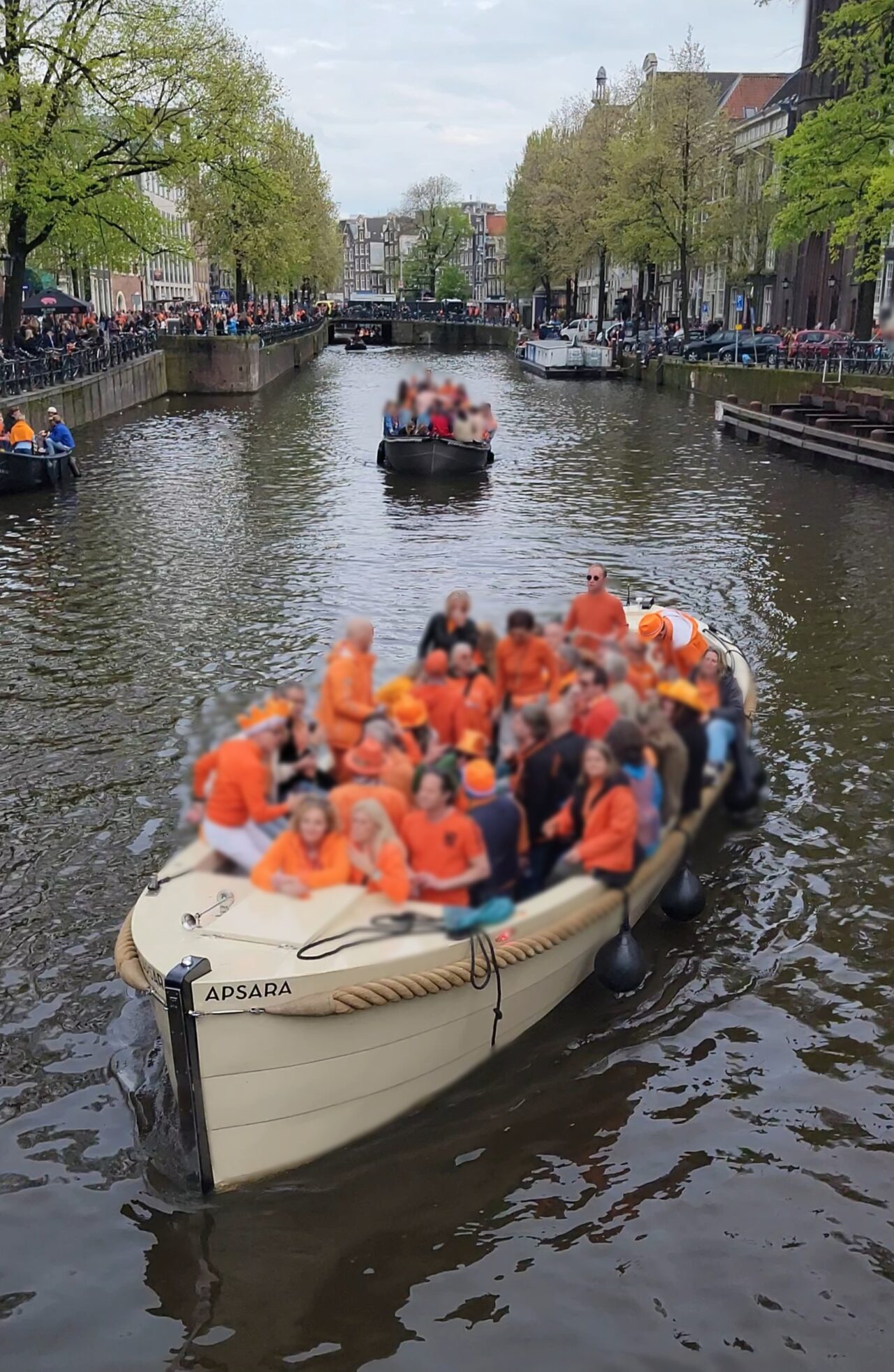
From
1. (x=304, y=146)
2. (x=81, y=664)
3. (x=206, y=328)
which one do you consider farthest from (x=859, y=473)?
(x=304, y=146)

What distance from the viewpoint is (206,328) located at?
54312mm

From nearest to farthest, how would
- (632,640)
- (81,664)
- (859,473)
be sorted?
(632,640) < (81,664) < (859,473)

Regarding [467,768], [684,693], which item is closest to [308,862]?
[467,768]

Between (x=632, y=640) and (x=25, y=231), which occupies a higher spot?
(x=25, y=231)

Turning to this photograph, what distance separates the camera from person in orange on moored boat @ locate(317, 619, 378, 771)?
593 centimetres

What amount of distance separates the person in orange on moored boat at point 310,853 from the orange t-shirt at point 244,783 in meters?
0.14

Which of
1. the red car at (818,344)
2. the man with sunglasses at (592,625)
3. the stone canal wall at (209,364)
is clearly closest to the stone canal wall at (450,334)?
the red car at (818,344)

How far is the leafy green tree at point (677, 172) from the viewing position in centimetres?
5644

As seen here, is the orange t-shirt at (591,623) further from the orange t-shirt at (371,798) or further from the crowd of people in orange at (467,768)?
the orange t-shirt at (371,798)

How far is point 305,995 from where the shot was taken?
612 centimetres

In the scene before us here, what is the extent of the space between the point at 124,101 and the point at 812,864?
3210 centimetres

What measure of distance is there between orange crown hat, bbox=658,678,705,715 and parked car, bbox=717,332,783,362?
40.8m

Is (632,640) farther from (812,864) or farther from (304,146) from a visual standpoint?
(304,146)

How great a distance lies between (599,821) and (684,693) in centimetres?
74
